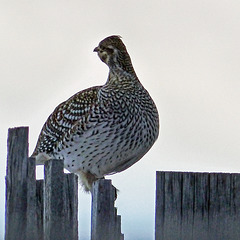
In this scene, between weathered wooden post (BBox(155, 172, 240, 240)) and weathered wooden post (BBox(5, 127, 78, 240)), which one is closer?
weathered wooden post (BBox(155, 172, 240, 240))

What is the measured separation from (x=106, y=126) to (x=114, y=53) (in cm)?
97

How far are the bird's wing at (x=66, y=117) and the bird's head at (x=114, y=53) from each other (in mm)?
342

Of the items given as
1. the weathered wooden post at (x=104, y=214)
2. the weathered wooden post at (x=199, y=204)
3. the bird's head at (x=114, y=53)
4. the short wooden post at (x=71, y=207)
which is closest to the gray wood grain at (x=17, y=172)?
the short wooden post at (x=71, y=207)

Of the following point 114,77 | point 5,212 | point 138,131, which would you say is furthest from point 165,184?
point 114,77

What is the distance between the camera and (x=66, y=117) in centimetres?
1137

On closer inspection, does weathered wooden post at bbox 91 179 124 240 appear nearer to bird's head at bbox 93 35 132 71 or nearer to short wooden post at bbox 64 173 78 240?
short wooden post at bbox 64 173 78 240

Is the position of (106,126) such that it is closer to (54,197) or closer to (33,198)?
(33,198)

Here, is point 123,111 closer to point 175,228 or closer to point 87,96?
point 87,96

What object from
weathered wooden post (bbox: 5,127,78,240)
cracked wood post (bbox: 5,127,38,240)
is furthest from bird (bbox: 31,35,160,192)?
cracked wood post (bbox: 5,127,38,240)

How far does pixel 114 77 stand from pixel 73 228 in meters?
5.63

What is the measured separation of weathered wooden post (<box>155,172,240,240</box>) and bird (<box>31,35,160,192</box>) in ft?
16.8

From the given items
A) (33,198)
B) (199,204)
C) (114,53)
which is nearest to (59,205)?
(33,198)

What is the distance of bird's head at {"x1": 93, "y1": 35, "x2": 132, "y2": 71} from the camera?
37.0 feet

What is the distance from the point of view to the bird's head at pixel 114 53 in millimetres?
11266
